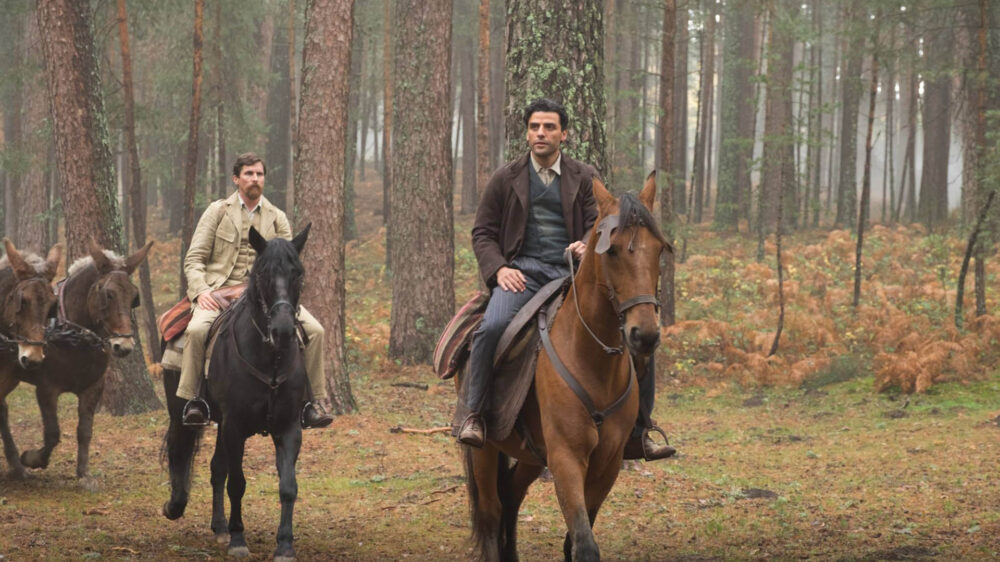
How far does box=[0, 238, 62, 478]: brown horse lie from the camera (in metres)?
8.65

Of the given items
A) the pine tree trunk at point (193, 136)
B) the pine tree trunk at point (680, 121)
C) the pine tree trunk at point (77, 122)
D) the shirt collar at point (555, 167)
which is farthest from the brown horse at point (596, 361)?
the pine tree trunk at point (680, 121)

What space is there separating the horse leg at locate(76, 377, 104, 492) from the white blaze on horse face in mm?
850

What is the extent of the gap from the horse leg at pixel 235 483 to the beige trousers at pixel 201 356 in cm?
52

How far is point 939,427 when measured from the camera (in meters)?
11.7

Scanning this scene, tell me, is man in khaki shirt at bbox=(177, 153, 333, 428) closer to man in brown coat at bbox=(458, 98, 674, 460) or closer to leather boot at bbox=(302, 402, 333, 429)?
leather boot at bbox=(302, 402, 333, 429)

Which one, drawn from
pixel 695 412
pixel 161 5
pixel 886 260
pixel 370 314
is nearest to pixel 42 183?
pixel 161 5

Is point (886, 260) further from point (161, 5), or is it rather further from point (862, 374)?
point (161, 5)

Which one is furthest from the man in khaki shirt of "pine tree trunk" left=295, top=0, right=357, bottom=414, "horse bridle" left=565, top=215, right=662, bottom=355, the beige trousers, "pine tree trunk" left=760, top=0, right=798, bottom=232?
"pine tree trunk" left=760, top=0, right=798, bottom=232

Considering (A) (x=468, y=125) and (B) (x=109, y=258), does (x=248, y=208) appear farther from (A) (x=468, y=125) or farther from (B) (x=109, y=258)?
(A) (x=468, y=125)

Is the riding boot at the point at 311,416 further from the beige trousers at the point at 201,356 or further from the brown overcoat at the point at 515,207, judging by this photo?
the brown overcoat at the point at 515,207

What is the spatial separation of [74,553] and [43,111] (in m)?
19.8

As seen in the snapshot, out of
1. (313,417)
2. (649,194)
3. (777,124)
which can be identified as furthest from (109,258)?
(777,124)

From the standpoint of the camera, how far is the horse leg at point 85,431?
358 inches

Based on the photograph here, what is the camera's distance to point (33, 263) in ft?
30.7
